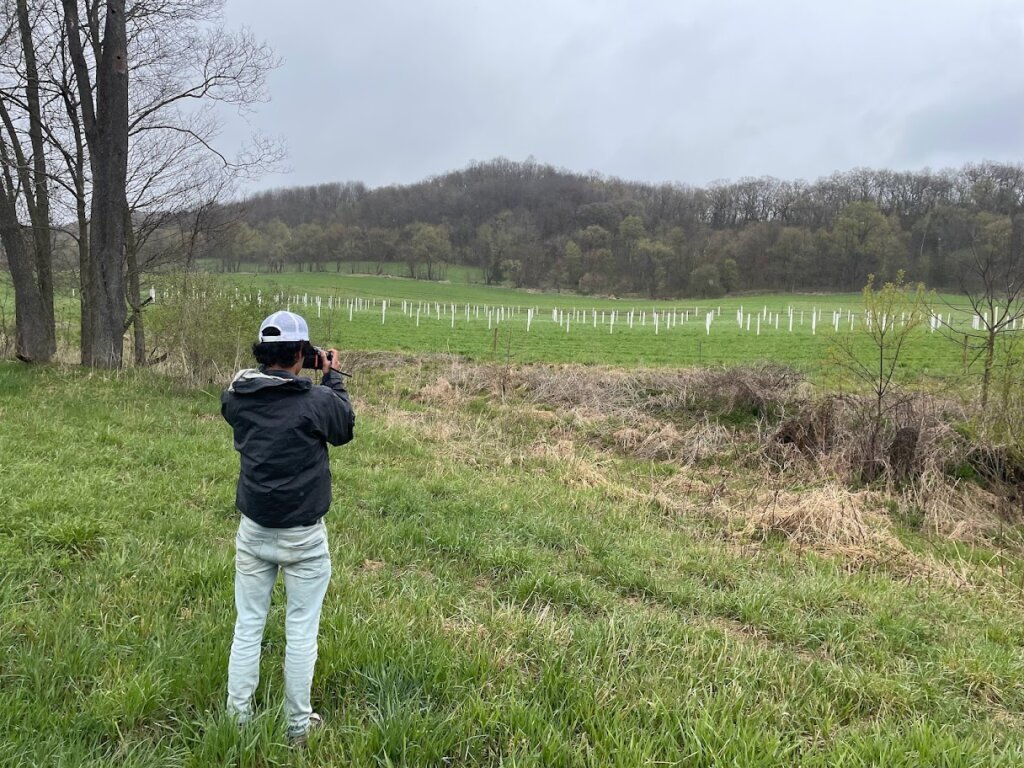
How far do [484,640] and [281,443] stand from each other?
1627 mm

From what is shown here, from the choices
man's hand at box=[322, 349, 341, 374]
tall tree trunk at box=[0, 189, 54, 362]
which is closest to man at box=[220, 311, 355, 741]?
man's hand at box=[322, 349, 341, 374]

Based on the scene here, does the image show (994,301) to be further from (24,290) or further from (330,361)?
(24,290)

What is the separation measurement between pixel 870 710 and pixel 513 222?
115459 millimetres

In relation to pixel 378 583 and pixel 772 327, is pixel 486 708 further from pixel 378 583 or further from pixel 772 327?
pixel 772 327

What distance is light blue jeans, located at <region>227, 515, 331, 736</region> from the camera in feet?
8.68

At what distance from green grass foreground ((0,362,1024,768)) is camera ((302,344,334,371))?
57.1 inches

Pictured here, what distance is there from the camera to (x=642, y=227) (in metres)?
104

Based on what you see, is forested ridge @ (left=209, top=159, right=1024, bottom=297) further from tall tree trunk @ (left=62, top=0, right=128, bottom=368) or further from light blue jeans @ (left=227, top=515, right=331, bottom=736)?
light blue jeans @ (left=227, top=515, right=331, bottom=736)

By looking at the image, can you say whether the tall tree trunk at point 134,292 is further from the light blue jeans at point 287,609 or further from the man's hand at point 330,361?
the light blue jeans at point 287,609

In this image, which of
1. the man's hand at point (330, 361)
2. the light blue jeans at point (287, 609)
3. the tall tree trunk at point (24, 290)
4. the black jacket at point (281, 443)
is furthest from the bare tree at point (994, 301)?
the tall tree trunk at point (24, 290)

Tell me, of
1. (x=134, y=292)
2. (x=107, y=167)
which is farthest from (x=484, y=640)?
(x=134, y=292)

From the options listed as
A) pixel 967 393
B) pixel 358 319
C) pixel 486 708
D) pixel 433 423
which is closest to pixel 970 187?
pixel 358 319

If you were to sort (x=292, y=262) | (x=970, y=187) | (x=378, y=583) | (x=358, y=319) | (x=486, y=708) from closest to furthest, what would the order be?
(x=486, y=708) → (x=378, y=583) → (x=358, y=319) → (x=970, y=187) → (x=292, y=262)

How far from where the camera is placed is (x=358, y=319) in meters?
41.5
